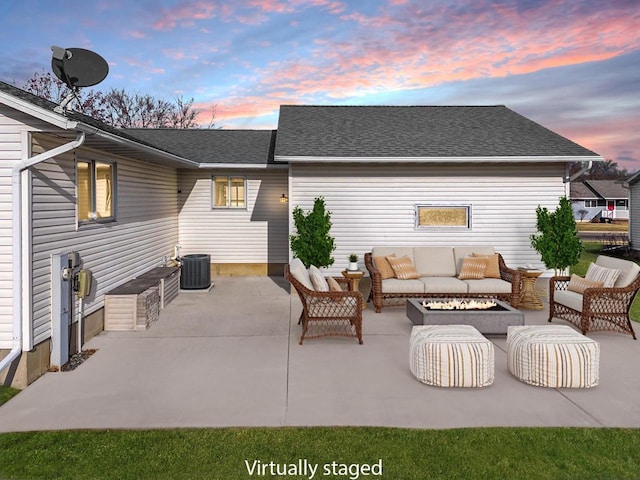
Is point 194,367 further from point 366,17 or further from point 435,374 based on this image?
point 366,17

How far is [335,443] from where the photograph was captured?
3781mm

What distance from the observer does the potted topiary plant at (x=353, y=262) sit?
10.0 meters

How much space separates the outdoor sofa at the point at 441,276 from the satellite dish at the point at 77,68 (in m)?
5.52

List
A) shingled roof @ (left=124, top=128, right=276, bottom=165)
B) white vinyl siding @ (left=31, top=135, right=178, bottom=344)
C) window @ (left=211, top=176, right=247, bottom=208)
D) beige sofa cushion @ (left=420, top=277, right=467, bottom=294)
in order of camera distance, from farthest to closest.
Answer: window @ (left=211, top=176, right=247, bottom=208) → shingled roof @ (left=124, top=128, right=276, bottom=165) → beige sofa cushion @ (left=420, top=277, right=467, bottom=294) → white vinyl siding @ (left=31, top=135, right=178, bottom=344)

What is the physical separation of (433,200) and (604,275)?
4085mm

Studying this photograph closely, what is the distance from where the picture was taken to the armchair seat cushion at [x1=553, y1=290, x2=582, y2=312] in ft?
23.8

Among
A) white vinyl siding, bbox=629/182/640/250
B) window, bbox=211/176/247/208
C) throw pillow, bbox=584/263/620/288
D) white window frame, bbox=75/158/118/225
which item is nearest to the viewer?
white window frame, bbox=75/158/118/225

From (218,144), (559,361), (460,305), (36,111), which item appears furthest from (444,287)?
(218,144)

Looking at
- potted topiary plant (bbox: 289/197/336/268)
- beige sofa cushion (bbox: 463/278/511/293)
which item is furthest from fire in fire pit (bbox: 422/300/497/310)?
potted topiary plant (bbox: 289/197/336/268)

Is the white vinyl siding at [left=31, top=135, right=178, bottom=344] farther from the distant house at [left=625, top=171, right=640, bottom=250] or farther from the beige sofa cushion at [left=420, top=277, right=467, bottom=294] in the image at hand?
the distant house at [left=625, top=171, right=640, bottom=250]

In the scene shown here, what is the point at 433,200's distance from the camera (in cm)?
1073

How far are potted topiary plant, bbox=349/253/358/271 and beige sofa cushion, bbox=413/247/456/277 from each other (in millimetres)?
1298

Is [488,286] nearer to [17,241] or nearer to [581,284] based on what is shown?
[581,284]

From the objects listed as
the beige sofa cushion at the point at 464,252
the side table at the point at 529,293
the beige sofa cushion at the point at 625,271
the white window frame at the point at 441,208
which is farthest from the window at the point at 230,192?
the beige sofa cushion at the point at 625,271
